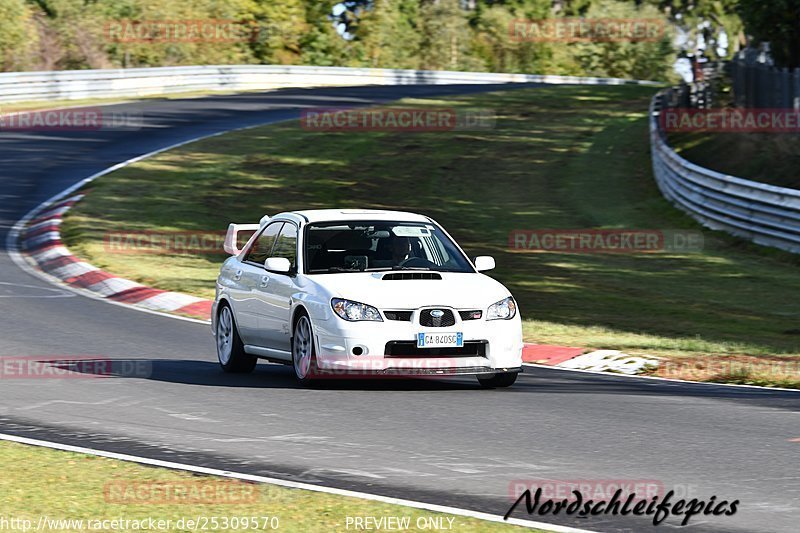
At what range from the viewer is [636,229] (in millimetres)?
27047

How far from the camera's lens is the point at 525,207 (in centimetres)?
2944

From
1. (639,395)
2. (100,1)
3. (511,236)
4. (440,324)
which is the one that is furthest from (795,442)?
(100,1)

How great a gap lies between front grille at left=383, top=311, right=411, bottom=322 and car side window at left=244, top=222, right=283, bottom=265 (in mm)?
2110

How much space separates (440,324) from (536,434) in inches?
75.6

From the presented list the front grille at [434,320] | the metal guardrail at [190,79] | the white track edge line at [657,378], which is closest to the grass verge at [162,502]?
the front grille at [434,320]

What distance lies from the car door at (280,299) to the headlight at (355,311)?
0.82 metres

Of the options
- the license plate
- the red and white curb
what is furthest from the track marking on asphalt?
the red and white curb

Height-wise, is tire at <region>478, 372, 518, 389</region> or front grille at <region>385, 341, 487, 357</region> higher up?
front grille at <region>385, 341, 487, 357</region>

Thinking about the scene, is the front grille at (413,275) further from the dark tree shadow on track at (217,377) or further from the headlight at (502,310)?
the dark tree shadow on track at (217,377)

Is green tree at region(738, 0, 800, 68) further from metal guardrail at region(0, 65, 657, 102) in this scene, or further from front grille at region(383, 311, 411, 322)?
front grille at region(383, 311, 411, 322)

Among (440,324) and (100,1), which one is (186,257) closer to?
(440,324)

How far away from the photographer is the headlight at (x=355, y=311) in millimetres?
11086

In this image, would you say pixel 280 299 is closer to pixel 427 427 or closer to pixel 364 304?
pixel 364 304

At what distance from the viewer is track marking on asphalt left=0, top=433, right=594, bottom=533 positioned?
688 centimetres
